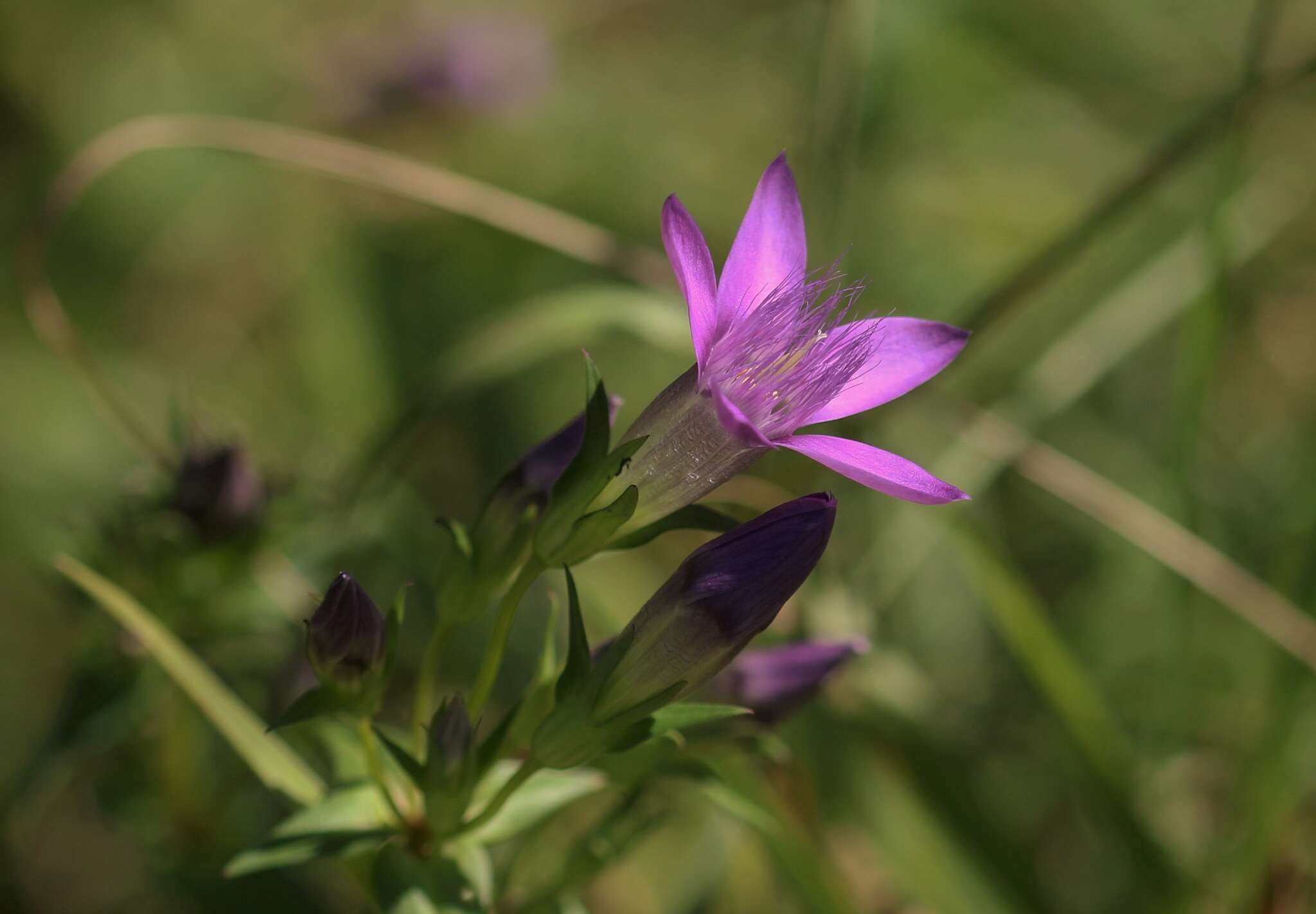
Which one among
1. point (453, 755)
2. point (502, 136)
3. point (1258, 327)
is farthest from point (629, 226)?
point (453, 755)

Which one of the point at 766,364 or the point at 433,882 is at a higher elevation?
the point at 766,364

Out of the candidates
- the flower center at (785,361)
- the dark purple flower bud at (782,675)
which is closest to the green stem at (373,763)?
the dark purple flower bud at (782,675)

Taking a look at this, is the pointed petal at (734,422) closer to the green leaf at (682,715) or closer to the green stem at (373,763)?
the green leaf at (682,715)

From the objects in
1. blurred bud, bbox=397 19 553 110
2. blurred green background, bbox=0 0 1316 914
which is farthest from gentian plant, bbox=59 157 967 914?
blurred bud, bbox=397 19 553 110

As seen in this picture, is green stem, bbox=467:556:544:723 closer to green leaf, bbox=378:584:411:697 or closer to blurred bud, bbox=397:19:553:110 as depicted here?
green leaf, bbox=378:584:411:697

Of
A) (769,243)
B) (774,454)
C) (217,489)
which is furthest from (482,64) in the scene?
(769,243)

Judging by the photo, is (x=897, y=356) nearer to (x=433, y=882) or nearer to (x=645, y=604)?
(x=645, y=604)

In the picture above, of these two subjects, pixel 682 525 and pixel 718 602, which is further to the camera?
pixel 682 525
